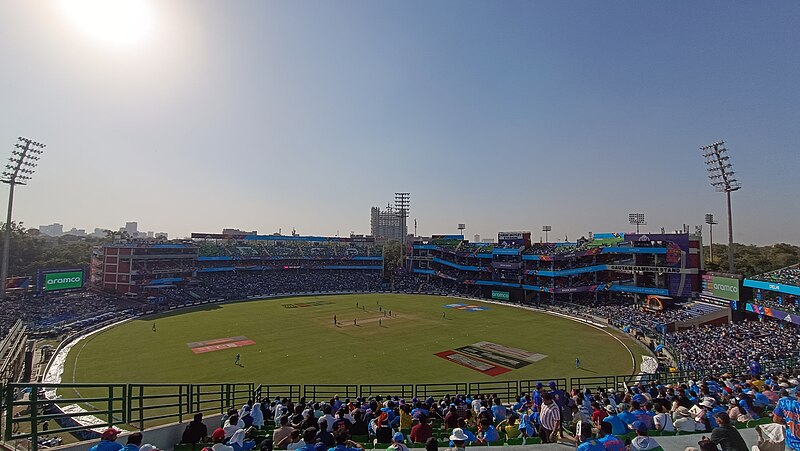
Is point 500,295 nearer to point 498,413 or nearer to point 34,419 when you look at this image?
point 498,413

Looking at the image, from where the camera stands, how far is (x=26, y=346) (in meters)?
33.7

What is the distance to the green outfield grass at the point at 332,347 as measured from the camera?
29594mm

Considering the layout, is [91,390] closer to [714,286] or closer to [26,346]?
[26,346]

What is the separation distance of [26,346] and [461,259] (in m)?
64.8

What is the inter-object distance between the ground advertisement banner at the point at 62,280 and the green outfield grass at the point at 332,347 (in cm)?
1798

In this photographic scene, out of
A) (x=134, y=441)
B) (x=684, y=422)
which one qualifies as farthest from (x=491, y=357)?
(x=134, y=441)

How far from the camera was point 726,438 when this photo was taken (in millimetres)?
6496

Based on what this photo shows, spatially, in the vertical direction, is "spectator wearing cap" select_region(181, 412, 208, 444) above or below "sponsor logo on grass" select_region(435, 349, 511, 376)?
above

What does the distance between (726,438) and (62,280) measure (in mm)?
72635

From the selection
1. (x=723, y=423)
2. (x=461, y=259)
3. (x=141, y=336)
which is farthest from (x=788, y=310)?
(x=141, y=336)

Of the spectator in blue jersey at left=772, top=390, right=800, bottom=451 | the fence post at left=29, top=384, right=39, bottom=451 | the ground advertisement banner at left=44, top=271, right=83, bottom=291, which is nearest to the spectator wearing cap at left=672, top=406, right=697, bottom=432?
the spectator in blue jersey at left=772, top=390, right=800, bottom=451

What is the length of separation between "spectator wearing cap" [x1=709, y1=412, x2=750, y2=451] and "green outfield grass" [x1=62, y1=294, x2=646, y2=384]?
2329cm

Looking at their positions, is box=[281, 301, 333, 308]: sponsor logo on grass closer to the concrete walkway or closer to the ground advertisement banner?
the ground advertisement banner

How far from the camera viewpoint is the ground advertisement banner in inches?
2151
